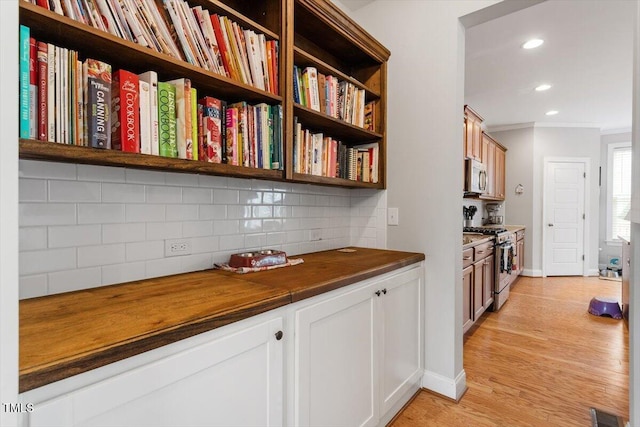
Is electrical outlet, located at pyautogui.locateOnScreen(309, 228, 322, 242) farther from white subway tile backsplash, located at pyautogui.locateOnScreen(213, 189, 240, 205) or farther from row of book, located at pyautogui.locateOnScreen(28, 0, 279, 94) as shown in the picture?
row of book, located at pyautogui.locateOnScreen(28, 0, 279, 94)

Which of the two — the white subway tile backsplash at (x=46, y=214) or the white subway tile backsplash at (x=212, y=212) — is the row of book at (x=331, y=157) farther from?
the white subway tile backsplash at (x=46, y=214)

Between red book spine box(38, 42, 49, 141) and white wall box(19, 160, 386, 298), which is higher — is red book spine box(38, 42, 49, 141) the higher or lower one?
the higher one

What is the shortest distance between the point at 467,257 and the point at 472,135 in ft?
6.21

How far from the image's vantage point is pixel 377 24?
7.74 feet

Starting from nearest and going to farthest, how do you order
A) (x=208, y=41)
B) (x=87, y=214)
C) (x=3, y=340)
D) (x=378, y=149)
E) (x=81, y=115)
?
1. (x=3, y=340)
2. (x=81, y=115)
3. (x=87, y=214)
4. (x=208, y=41)
5. (x=378, y=149)

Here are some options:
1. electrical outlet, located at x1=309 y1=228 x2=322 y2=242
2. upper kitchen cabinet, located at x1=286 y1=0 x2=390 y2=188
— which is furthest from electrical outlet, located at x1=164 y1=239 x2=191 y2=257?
electrical outlet, located at x1=309 y1=228 x2=322 y2=242

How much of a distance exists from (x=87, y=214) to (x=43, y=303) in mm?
328

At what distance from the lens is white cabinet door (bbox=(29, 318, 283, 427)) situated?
26.3 inches

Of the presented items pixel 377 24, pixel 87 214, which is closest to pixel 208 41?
pixel 87 214

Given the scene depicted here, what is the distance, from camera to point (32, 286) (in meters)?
1.03

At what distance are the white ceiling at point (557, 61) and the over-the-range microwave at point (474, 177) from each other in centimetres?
95

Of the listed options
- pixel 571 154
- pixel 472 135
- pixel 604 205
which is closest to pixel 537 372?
pixel 472 135

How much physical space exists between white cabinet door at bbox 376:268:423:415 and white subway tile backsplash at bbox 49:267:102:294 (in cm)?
123

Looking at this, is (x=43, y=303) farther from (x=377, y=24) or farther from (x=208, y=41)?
(x=377, y=24)
